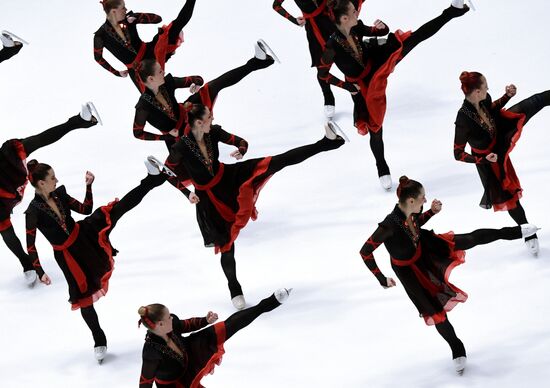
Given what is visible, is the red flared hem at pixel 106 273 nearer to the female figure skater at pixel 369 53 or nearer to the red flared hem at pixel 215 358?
the red flared hem at pixel 215 358

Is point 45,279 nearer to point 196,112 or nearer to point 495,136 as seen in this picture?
point 196,112

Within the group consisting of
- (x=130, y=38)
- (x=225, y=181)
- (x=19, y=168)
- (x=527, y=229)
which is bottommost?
(x=527, y=229)

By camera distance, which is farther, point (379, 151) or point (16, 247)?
point (379, 151)

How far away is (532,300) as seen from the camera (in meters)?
7.17

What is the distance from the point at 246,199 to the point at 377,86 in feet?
3.97

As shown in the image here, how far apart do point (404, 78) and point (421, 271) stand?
3.14 m

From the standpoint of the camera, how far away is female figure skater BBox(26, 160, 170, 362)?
24.3ft

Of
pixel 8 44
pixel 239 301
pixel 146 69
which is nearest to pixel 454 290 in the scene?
pixel 239 301

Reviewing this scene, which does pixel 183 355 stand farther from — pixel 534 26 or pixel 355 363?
pixel 534 26

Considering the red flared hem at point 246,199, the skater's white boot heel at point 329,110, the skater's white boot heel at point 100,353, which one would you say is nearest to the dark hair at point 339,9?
the red flared hem at point 246,199

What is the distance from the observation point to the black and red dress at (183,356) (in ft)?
21.5

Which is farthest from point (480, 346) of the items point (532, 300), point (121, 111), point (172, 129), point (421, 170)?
point (121, 111)

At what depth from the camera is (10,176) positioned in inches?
318

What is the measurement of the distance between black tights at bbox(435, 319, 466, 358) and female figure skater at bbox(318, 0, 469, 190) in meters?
1.88
